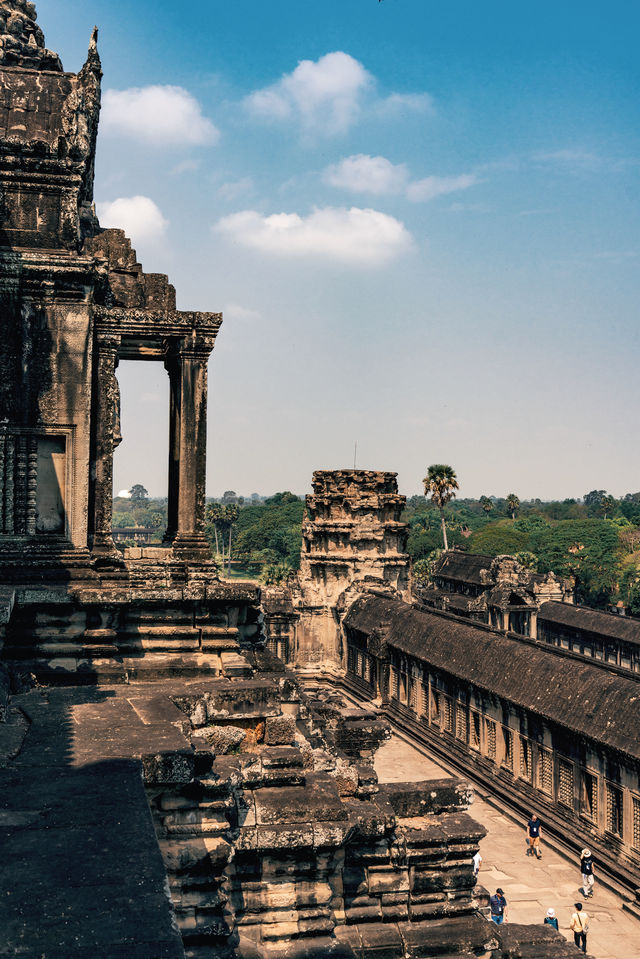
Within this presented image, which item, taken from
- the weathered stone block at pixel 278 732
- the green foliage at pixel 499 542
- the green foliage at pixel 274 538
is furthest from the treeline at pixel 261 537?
the weathered stone block at pixel 278 732

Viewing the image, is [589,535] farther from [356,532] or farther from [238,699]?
[238,699]

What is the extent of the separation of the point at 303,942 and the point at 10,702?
4.02 meters

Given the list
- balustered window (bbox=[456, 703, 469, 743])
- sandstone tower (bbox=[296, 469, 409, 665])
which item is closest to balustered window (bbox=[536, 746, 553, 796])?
balustered window (bbox=[456, 703, 469, 743])

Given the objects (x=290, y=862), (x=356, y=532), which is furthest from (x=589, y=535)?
(x=290, y=862)

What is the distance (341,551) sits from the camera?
5122 cm

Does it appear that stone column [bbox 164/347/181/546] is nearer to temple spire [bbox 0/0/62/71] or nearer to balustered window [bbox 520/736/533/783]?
temple spire [bbox 0/0/62/71]

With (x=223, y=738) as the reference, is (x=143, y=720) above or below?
above

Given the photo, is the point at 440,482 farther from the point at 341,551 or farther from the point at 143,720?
the point at 143,720

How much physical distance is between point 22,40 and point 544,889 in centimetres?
2198

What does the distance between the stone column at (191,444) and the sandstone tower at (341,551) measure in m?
34.9

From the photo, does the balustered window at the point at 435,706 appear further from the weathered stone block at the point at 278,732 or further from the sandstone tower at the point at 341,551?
the weathered stone block at the point at 278,732

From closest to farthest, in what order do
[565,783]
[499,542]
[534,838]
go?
[534,838], [565,783], [499,542]

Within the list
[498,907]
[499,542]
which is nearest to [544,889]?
[498,907]

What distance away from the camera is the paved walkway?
63.3ft
